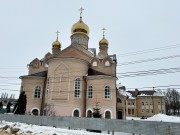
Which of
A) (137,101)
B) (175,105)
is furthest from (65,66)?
Answer: (175,105)

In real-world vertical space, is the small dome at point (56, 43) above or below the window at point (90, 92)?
above

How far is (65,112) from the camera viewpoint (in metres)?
23.6

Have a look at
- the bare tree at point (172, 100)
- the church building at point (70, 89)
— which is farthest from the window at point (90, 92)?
the bare tree at point (172, 100)

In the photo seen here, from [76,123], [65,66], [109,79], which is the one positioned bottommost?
[76,123]

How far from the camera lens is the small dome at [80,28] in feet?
109

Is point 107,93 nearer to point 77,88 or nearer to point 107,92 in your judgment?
point 107,92

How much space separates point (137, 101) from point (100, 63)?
27277mm

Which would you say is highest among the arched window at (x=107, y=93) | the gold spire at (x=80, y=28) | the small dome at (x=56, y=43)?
the gold spire at (x=80, y=28)

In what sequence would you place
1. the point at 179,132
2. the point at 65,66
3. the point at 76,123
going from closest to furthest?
the point at 179,132 → the point at 76,123 → the point at 65,66

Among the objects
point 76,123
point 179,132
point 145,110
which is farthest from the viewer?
point 145,110

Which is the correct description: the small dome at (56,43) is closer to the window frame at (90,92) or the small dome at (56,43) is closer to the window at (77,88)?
the window at (77,88)

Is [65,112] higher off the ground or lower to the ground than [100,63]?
lower

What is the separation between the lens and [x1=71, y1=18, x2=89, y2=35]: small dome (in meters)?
33.2

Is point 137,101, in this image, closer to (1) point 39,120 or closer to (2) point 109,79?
(2) point 109,79
